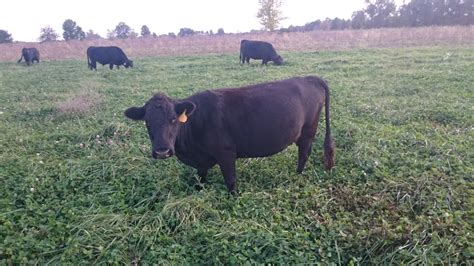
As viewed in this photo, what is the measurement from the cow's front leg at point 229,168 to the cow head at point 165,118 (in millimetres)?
715

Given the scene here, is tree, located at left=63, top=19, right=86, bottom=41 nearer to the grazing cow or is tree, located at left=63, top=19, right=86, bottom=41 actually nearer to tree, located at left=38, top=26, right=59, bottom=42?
tree, located at left=38, top=26, right=59, bottom=42

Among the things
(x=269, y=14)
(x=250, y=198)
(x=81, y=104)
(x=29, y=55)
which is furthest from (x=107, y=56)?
(x=269, y=14)

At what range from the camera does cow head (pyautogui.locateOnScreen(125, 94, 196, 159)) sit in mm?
4281

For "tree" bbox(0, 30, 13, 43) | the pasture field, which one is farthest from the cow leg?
"tree" bbox(0, 30, 13, 43)

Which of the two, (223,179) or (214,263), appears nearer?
(214,263)

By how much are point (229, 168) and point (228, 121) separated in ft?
2.07

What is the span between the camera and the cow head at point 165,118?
4.28 meters

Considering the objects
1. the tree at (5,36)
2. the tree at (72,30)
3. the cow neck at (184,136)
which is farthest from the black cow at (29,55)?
the tree at (72,30)

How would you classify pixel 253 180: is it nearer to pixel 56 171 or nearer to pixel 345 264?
pixel 345 264

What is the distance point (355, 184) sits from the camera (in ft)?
16.2

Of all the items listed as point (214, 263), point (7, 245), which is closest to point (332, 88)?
point (214, 263)

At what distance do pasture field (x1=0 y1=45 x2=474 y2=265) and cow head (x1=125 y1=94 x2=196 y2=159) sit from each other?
74 cm

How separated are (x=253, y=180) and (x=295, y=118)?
43.0 inches

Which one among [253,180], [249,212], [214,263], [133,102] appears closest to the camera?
A: [214,263]
